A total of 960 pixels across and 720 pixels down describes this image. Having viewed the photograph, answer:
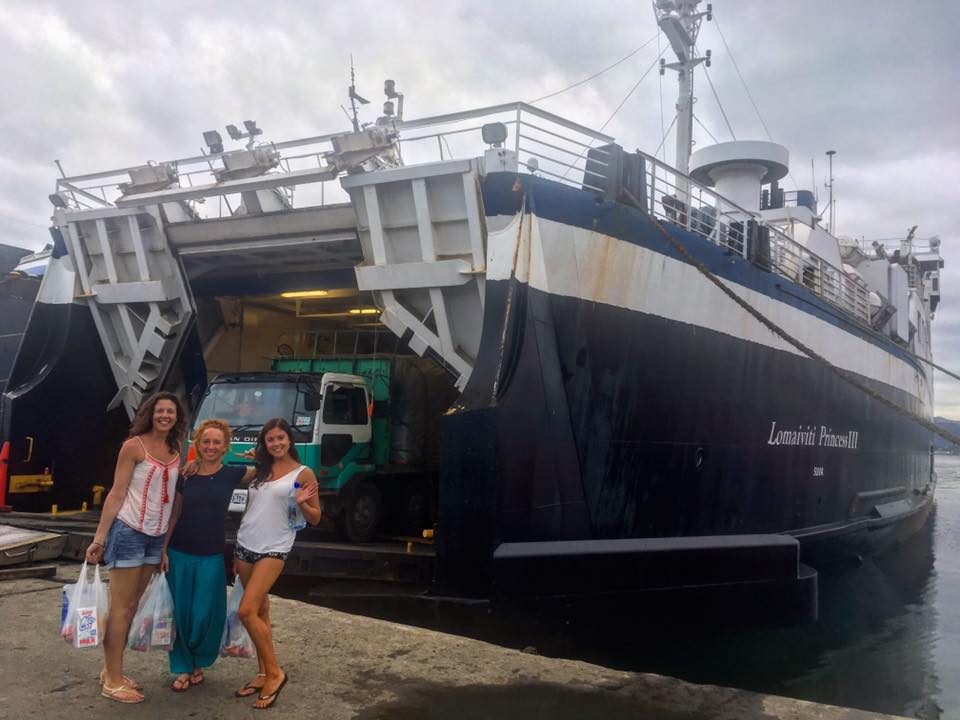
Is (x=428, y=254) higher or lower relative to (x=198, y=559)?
higher

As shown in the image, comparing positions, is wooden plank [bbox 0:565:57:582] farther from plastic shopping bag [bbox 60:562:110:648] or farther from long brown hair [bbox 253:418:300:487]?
long brown hair [bbox 253:418:300:487]

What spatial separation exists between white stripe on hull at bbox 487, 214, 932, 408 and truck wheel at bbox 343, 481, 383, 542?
323cm

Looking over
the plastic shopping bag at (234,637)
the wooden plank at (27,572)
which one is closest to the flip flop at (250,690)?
the plastic shopping bag at (234,637)

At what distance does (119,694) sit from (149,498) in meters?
0.92

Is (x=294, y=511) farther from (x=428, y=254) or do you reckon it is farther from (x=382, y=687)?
(x=428, y=254)

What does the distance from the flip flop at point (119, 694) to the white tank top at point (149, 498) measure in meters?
0.72

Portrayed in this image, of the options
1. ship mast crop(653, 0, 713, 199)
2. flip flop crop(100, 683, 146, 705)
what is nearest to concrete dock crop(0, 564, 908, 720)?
flip flop crop(100, 683, 146, 705)

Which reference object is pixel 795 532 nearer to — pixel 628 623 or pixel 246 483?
pixel 628 623

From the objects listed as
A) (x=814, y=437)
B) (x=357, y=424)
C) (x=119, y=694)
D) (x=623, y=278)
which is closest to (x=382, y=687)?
(x=119, y=694)

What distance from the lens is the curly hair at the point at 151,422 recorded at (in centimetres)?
388

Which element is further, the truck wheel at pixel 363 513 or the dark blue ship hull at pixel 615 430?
the truck wheel at pixel 363 513

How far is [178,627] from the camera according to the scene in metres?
3.88

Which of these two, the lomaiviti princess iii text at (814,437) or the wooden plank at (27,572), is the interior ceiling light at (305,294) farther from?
the lomaiviti princess iii text at (814,437)

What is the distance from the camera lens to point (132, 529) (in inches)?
148
